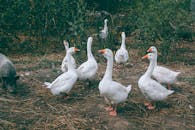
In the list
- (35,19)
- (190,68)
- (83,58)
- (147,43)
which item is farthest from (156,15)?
(35,19)

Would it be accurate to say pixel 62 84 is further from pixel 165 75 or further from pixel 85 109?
pixel 165 75

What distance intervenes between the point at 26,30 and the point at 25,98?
407 centimetres

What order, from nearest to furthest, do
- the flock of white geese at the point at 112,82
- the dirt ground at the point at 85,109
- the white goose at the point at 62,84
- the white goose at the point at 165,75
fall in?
the dirt ground at the point at 85,109 < the flock of white geese at the point at 112,82 < the white goose at the point at 62,84 < the white goose at the point at 165,75

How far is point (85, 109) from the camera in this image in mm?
6277

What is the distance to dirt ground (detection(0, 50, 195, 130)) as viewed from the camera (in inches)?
226

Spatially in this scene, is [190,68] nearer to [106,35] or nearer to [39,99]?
[106,35]

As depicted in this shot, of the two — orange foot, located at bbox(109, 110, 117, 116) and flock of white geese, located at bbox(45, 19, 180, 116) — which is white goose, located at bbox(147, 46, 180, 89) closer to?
flock of white geese, located at bbox(45, 19, 180, 116)

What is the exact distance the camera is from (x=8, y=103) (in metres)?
6.44

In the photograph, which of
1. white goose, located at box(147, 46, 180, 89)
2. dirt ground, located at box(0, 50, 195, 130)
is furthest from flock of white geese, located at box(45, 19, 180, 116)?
dirt ground, located at box(0, 50, 195, 130)

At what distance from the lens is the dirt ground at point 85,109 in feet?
18.9

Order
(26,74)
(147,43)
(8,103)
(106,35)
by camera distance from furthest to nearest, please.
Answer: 1. (106,35)
2. (147,43)
3. (26,74)
4. (8,103)

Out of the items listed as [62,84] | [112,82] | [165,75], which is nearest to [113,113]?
[112,82]

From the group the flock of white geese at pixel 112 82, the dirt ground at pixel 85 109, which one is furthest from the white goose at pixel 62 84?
the dirt ground at pixel 85 109

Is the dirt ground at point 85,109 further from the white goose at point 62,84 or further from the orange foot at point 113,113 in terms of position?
the white goose at point 62,84
